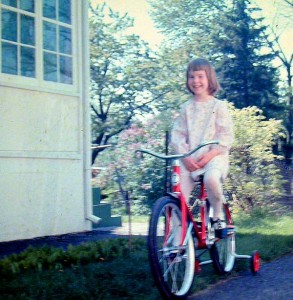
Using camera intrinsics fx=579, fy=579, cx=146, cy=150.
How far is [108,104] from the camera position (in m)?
18.9

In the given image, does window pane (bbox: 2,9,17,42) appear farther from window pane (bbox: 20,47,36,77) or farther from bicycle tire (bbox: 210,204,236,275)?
bicycle tire (bbox: 210,204,236,275)

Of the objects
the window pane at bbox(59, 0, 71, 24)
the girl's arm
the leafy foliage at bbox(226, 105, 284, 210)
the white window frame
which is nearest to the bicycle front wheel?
the girl's arm

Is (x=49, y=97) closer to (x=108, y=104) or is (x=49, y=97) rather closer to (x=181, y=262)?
(x=181, y=262)

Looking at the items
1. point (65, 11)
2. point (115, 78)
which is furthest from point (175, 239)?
point (115, 78)

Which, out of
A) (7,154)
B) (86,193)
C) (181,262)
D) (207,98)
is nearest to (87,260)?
(181,262)

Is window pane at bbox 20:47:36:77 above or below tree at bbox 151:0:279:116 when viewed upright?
below

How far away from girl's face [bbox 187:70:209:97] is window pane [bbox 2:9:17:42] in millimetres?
3360

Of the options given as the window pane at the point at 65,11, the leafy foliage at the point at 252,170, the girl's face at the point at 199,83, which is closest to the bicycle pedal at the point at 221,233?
the girl's face at the point at 199,83

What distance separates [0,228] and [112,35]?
13.2 m

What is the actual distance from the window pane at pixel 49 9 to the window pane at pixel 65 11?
13 cm

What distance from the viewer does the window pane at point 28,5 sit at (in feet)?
23.5

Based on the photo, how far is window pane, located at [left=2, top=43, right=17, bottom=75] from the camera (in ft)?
22.5

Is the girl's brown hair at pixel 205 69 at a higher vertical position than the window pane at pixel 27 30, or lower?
lower

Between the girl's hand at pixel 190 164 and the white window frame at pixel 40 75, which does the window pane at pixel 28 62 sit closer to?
the white window frame at pixel 40 75
